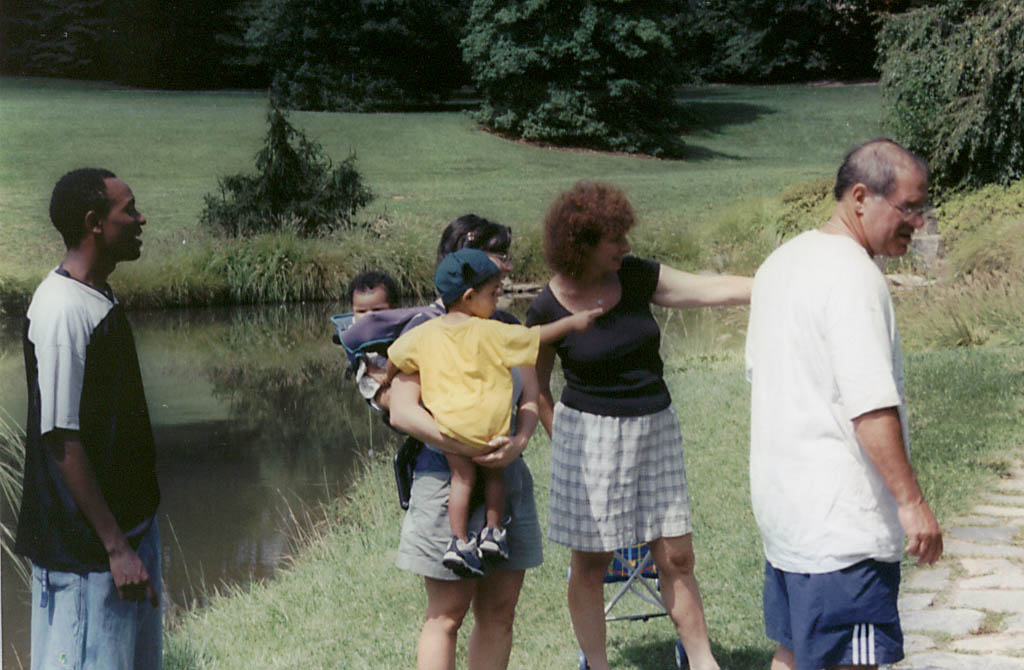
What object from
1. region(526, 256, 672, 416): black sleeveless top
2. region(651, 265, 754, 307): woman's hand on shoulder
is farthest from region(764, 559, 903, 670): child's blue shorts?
region(651, 265, 754, 307): woman's hand on shoulder

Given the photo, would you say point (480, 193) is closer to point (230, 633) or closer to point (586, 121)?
point (586, 121)

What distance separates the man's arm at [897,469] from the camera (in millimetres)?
2498

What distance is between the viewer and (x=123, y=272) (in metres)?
15.2

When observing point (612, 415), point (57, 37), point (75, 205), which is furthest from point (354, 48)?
point (75, 205)

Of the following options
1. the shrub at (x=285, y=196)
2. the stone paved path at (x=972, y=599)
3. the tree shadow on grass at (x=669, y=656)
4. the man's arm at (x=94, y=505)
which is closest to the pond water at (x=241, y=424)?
the shrub at (x=285, y=196)

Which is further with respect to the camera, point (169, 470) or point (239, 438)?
point (239, 438)

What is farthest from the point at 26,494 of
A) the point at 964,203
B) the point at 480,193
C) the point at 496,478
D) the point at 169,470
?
the point at 480,193

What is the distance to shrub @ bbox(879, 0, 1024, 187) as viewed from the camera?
1284cm

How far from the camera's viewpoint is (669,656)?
4121mm

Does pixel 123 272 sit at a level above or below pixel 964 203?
below

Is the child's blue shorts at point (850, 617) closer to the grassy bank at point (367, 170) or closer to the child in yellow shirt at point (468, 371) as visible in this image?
the child in yellow shirt at point (468, 371)

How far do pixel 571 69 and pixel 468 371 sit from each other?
2662 centimetres

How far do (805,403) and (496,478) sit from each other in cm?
86

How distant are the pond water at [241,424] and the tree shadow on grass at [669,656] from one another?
274 centimetres
